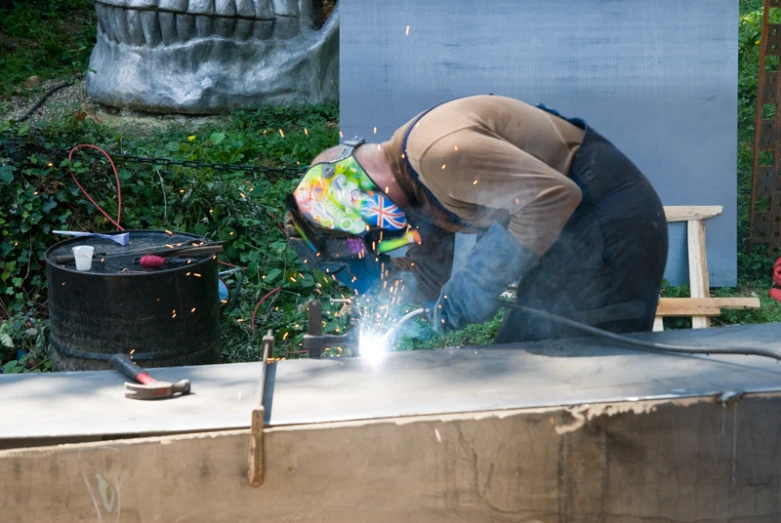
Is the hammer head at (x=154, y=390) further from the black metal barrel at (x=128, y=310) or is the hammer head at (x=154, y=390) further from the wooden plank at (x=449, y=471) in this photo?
the black metal barrel at (x=128, y=310)

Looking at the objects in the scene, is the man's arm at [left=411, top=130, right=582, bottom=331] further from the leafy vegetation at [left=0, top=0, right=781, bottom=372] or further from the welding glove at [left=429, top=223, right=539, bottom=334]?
the leafy vegetation at [left=0, top=0, right=781, bottom=372]

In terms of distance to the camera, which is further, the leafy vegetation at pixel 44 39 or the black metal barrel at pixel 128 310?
the leafy vegetation at pixel 44 39

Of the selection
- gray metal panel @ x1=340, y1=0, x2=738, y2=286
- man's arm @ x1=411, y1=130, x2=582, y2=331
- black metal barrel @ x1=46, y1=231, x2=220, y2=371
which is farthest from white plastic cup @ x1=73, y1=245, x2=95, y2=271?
gray metal panel @ x1=340, y1=0, x2=738, y2=286

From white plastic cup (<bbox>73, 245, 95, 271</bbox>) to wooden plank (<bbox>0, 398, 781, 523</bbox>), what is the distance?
1.67 meters

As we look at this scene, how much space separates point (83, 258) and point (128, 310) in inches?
10.9

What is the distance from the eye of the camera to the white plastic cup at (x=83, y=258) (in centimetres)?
339

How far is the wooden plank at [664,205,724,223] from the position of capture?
5113 mm

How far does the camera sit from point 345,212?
2555mm

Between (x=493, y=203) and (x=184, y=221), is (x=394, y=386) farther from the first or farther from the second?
(x=184, y=221)

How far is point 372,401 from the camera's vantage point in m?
2.02

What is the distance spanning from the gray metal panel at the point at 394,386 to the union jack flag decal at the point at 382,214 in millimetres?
399

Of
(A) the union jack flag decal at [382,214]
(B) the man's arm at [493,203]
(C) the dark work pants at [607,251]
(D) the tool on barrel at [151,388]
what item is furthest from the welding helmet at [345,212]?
(D) the tool on barrel at [151,388]

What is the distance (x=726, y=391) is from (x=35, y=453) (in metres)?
1.53

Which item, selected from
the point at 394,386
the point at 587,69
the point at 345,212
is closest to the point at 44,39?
the point at 587,69
